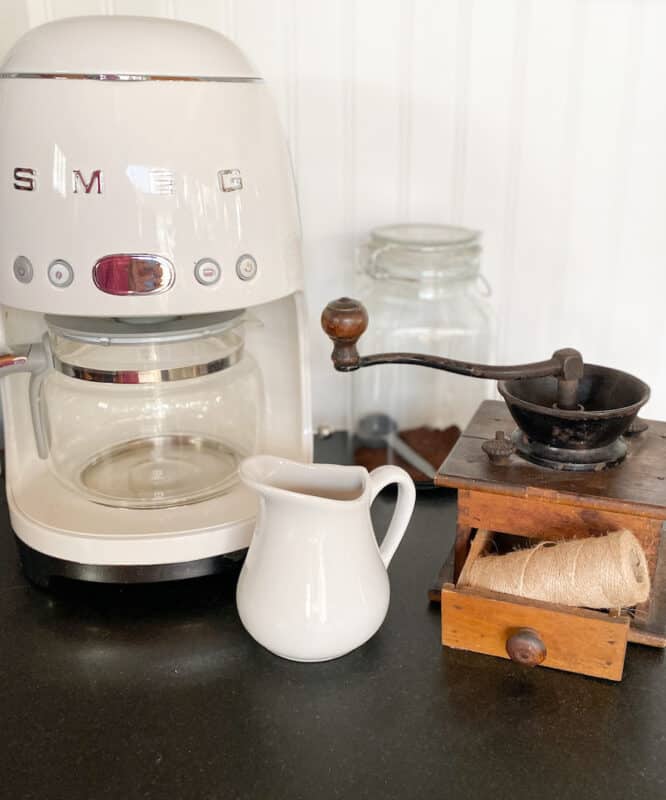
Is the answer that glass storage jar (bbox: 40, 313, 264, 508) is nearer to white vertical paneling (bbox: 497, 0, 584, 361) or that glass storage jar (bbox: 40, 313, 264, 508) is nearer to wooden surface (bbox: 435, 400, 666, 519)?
wooden surface (bbox: 435, 400, 666, 519)

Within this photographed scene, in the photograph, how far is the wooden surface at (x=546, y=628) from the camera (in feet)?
1.94

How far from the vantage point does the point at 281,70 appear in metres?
0.93

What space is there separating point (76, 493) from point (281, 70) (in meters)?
0.51

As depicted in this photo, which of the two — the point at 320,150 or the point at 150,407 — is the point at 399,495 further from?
the point at 320,150

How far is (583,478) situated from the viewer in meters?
0.63

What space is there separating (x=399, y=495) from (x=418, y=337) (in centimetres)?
33

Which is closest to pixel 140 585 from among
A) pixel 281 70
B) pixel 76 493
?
pixel 76 493

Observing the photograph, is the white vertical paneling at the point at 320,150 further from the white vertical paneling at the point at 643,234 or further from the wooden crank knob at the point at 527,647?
the wooden crank knob at the point at 527,647

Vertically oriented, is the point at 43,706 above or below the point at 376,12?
below

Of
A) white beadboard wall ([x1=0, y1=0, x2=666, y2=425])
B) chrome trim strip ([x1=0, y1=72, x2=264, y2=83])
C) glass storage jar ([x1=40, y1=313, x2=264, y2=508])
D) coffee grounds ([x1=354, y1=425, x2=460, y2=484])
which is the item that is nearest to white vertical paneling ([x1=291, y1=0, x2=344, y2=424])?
white beadboard wall ([x1=0, y1=0, x2=666, y2=425])

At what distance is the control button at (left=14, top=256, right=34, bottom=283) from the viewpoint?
0.61 meters

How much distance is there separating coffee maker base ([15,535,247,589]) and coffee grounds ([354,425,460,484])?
250 mm

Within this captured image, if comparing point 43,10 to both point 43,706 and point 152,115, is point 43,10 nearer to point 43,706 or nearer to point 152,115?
point 152,115

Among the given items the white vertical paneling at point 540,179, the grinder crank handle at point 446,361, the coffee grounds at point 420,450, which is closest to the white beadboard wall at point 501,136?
the white vertical paneling at point 540,179
